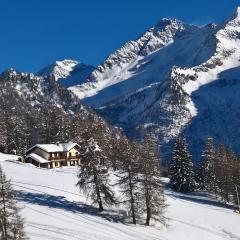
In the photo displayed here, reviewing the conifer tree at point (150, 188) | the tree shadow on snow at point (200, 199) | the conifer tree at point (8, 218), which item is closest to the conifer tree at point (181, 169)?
the tree shadow on snow at point (200, 199)

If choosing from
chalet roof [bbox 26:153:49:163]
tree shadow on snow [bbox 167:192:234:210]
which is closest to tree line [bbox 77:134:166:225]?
tree shadow on snow [bbox 167:192:234:210]

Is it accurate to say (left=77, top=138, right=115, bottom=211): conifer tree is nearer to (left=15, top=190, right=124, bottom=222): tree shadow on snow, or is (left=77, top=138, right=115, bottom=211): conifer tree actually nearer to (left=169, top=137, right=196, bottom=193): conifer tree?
(left=15, top=190, right=124, bottom=222): tree shadow on snow

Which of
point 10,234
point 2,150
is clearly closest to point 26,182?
point 10,234

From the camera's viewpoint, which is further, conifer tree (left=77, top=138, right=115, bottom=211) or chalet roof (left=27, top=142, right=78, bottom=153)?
chalet roof (left=27, top=142, right=78, bottom=153)

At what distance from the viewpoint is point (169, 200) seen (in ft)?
323

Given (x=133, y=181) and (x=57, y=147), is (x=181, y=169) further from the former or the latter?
(x=133, y=181)

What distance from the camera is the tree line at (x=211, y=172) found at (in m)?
110

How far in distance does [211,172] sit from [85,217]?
2105 inches

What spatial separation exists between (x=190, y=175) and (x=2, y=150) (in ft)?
166

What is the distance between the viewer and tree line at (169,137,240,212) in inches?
4324

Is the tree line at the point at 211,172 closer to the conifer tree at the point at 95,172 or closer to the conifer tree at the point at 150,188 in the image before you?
the conifer tree at the point at 150,188

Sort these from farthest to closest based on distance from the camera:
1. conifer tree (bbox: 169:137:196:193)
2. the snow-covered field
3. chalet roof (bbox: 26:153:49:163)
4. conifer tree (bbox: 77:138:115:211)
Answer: chalet roof (bbox: 26:153:49:163) → conifer tree (bbox: 169:137:196:193) → conifer tree (bbox: 77:138:115:211) → the snow-covered field

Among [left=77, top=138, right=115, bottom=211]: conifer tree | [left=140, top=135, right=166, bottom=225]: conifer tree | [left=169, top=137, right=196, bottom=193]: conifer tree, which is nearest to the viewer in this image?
[left=140, top=135, right=166, bottom=225]: conifer tree

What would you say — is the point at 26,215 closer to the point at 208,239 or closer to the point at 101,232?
the point at 101,232
